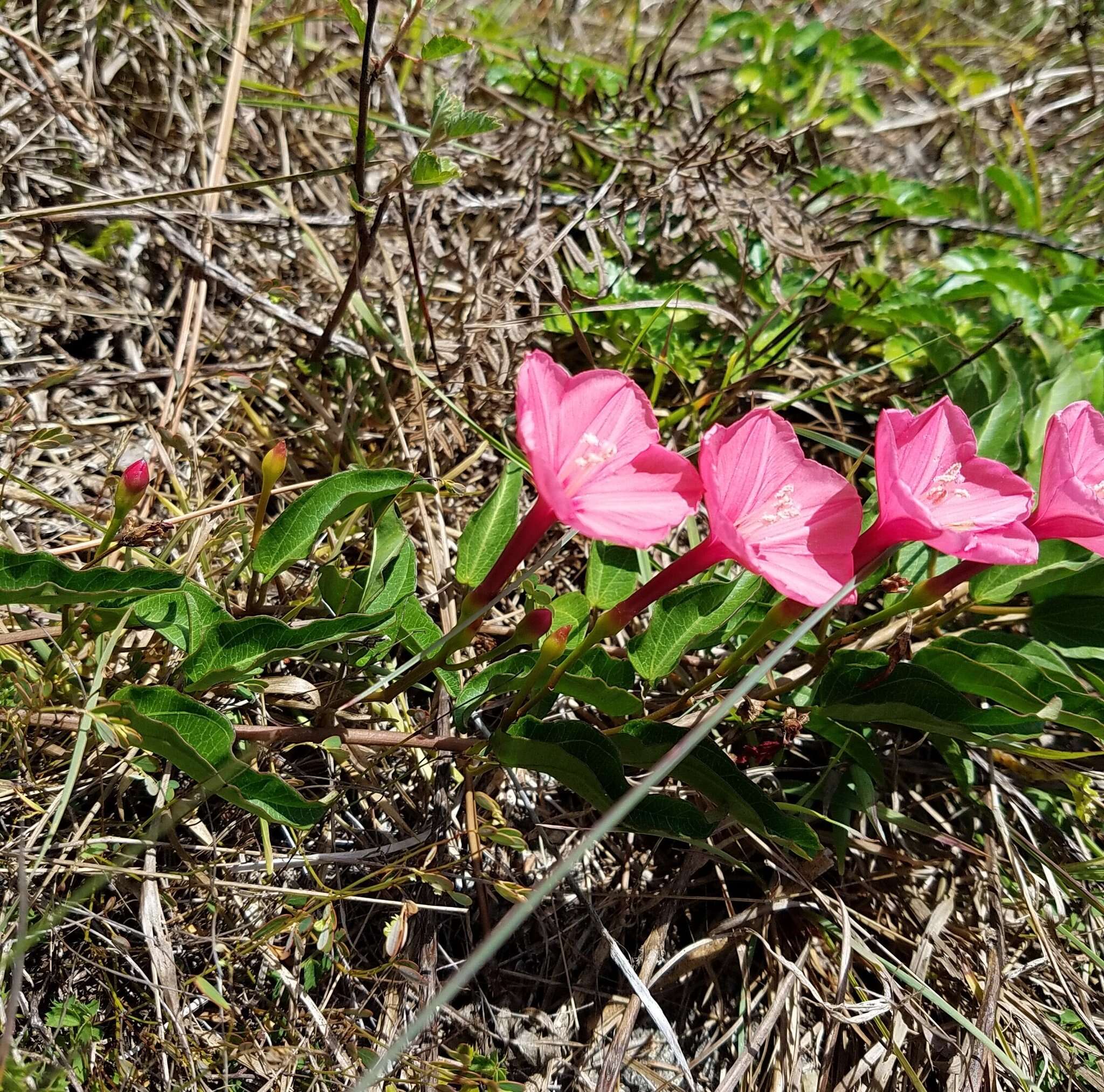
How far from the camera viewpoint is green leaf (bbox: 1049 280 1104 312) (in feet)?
9.06

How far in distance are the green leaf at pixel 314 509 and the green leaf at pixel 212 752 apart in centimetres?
36

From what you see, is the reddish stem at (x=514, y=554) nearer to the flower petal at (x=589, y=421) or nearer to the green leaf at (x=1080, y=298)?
the flower petal at (x=589, y=421)

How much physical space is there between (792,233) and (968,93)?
205 cm

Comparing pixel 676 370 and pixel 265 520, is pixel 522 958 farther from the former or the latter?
pixel 676 370

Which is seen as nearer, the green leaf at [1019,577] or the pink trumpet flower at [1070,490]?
the pink trumpet flower at [1070,490]

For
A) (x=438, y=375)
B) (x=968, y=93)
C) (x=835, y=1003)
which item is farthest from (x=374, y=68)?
(x=968, y=93)

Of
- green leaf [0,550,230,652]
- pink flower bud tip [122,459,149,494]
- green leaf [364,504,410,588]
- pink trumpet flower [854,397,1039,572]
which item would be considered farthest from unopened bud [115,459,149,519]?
pink trumpet flower [854,397,1039,572]

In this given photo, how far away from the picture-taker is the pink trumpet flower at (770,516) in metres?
1.62

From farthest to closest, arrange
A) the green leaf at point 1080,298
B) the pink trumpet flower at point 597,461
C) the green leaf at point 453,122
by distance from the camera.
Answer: the green leaf at point 1080,298, the green leaf at point 453,122, the pink trumpet flower at point 597,461

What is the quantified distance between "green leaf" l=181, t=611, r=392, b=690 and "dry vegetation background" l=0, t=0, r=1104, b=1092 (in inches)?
7.0

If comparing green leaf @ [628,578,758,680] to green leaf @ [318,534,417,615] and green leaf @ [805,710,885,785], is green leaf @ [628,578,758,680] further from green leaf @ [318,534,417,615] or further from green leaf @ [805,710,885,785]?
green leaf @ [318,534,417,615]

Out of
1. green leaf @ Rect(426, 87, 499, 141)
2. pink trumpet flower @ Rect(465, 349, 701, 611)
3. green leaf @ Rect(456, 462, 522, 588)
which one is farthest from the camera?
green leaf @ Rect(456, 462, 522, 588)

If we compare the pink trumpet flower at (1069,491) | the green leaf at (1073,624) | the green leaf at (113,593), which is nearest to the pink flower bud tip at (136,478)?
the green leaf at (113,593)

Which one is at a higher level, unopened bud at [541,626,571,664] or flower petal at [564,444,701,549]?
flower petal at [564,444,701,549]
